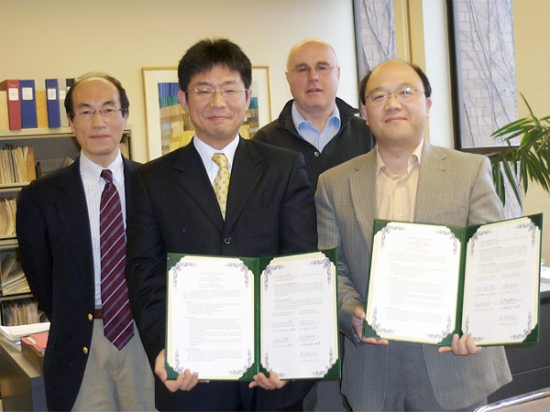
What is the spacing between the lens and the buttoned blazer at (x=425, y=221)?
2160 millimetres

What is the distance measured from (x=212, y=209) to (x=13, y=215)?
4.02m

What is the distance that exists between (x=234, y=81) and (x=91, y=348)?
3.82ft

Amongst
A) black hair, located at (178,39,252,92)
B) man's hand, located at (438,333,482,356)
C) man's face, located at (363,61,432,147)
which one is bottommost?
man's hand, located at (438,333,482,356)

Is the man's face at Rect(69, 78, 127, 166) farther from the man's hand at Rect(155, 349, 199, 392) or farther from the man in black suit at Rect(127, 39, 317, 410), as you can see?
the man's hand at Rect(155, 349, 199, 392)

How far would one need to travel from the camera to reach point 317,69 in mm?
3268

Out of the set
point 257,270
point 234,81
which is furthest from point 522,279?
point 234,81

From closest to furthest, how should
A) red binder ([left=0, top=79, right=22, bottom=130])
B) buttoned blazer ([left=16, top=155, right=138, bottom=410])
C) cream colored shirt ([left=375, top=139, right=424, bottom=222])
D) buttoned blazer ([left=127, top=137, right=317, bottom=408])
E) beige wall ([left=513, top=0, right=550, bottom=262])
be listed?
buttoned blazer ([left=127, top=137, right=317, bottom=408]) → cream colored shirt ([left=375, top=139, right=424, bottom=222]) → buttoned blazer ([left=16, top=155, right=138, bottom=410]) → beige wall ([left=513, top=0, right=550, bottom=262]) → red binder ([left=0, top=79, right=22, bottom=130])

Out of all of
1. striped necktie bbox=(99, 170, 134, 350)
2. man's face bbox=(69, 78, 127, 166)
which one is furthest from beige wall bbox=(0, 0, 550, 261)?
striped necktie bbox=(99, 170, 134, 350)

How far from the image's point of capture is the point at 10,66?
6000 millimetres

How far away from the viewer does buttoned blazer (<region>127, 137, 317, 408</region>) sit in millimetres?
2150

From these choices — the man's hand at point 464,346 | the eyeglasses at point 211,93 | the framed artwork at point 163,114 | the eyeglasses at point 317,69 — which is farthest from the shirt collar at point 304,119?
the framed artwork at point 163,114

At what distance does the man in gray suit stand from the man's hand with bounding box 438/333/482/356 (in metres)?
0.07

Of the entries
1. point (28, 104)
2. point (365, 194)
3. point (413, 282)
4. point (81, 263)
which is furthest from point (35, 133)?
point (413, 282)

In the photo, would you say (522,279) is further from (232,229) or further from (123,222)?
(123,222)
